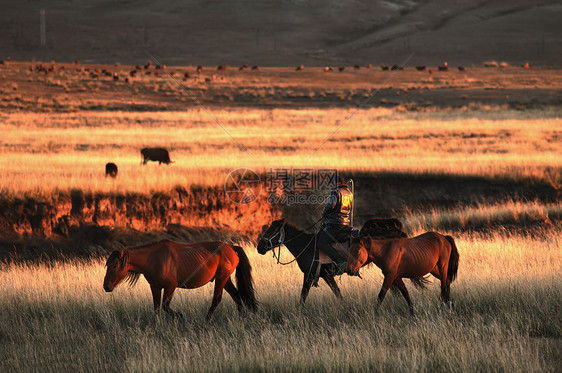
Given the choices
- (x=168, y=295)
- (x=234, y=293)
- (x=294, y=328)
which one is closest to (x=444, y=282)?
(x=294, y=328)

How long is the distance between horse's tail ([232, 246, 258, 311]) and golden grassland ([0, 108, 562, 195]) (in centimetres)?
1160

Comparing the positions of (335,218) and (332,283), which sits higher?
(335,218)

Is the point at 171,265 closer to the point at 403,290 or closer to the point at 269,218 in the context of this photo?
the point at 403,290

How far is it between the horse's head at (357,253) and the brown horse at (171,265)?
143 cm

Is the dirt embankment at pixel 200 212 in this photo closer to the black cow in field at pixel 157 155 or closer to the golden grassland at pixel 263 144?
the golden grassland at pixel 263 144

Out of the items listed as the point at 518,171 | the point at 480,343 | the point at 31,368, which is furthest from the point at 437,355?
the point at 518,171

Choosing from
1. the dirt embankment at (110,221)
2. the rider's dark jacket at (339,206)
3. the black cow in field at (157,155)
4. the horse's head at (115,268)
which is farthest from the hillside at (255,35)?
the horse's head at (115,268)

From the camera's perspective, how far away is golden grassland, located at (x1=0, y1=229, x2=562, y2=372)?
7.56m

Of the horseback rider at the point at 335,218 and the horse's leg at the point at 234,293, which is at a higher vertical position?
the horseback rider at the point at 335,218

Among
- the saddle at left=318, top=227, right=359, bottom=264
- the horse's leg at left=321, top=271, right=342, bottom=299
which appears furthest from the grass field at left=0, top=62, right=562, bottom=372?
the saddle at left=318, top=227, right=359, bottom=264

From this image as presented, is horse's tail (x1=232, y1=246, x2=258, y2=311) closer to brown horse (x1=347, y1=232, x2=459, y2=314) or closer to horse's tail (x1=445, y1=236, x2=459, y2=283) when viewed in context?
brown horse (x1=347, y1=232, x2=459, y2=314)

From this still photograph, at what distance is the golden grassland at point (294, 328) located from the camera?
7562 millimetres

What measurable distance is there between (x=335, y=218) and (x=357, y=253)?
890 mm

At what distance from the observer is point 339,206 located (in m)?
9.62
